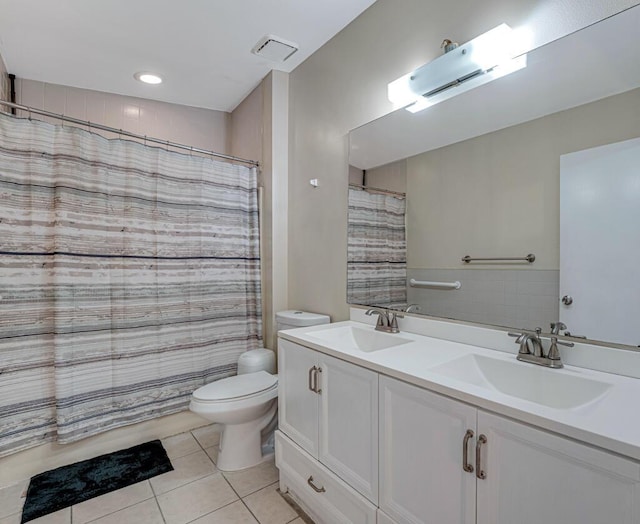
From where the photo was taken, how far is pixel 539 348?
3.93ft

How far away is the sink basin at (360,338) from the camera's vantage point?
5.46 feet

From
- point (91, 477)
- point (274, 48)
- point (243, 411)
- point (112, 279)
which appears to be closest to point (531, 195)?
point (243, 411)

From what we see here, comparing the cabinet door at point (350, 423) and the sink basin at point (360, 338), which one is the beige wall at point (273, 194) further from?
the cabinet door at point (350, 423)

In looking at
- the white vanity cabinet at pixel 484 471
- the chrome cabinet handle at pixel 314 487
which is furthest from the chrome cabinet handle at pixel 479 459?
the chrome cabinet handle at pixel 314 487

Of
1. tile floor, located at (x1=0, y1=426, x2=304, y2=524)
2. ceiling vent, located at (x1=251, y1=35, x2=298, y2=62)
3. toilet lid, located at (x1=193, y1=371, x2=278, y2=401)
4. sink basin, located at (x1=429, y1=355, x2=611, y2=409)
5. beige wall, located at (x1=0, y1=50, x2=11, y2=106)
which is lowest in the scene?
tile floor, located at (x1=0, y1=426, x2=304, y2=524)

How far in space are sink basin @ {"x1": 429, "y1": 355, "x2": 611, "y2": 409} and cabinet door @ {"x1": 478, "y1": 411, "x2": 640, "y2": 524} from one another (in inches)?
12.1

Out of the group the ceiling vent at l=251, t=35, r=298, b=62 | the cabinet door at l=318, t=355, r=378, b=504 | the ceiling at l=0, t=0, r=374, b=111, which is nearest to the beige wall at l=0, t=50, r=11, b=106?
the ceiling at l=0, t=0, r=374, b=111

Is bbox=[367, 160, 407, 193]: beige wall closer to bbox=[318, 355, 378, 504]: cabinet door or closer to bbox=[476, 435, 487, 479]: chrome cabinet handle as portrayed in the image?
bbox=[318, 355, 378, 504]: cabinet door

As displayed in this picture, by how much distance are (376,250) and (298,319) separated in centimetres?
67

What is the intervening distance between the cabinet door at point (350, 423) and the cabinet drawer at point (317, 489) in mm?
38

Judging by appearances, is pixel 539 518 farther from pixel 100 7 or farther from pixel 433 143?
pixel 100 7

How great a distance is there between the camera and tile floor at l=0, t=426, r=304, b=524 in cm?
163

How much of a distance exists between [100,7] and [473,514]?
8.91 ft

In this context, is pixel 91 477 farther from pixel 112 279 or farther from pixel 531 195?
pixel 531 195
